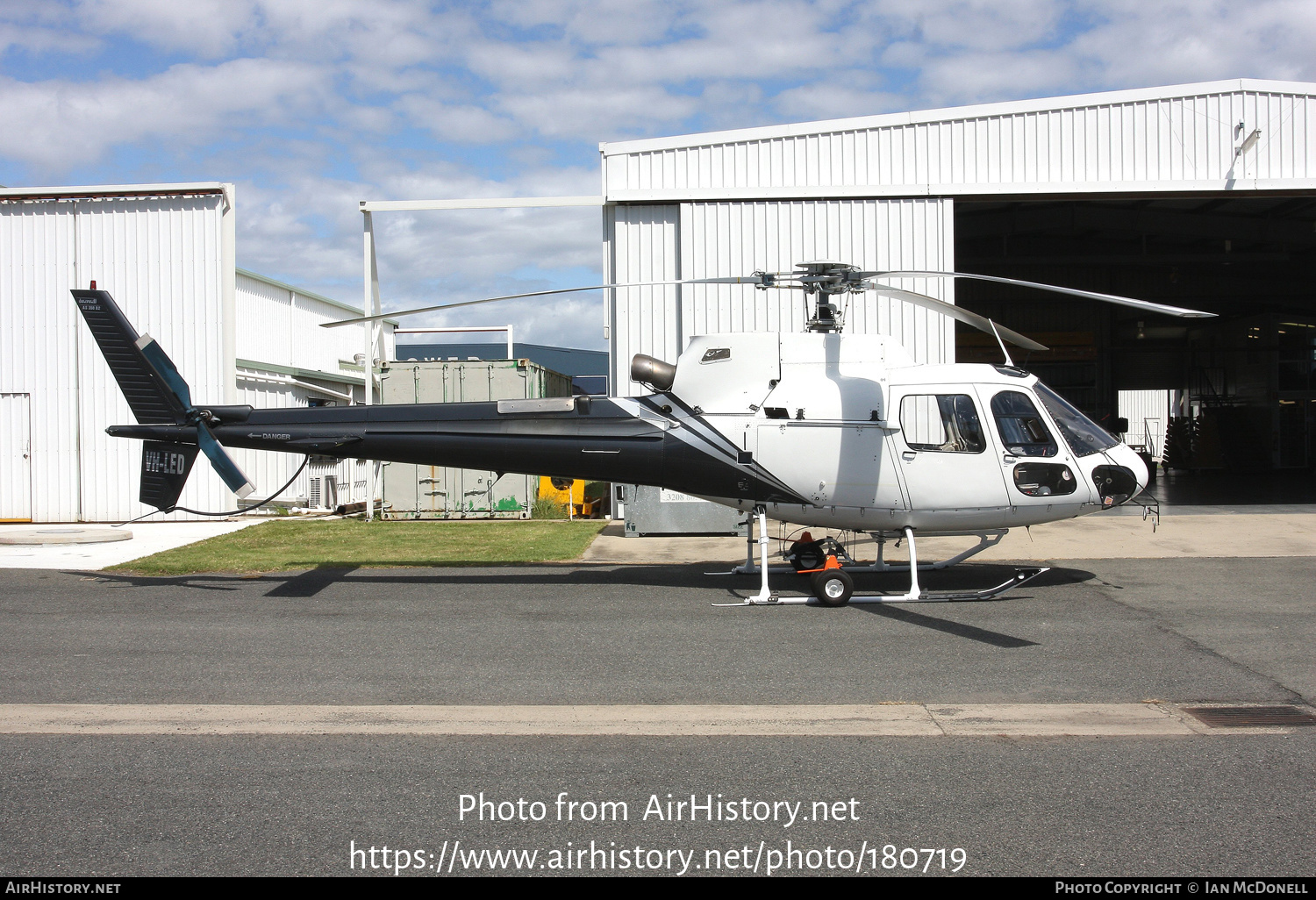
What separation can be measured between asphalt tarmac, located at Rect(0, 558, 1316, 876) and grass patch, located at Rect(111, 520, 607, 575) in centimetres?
272

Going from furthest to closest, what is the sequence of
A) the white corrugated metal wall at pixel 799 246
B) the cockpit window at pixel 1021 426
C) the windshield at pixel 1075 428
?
the white corrugated metal wall at pixel 799 246, the windshield at pixel 1075 428, the cockpit window at pixel 1021 426

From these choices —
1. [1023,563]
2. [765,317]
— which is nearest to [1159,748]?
[1023,563]

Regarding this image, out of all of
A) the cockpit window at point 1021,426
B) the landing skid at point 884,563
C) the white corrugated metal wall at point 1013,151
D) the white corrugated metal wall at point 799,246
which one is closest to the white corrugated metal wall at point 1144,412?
the white corrugated metal wall at point 1013,151

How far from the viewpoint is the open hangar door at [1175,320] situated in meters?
25.5

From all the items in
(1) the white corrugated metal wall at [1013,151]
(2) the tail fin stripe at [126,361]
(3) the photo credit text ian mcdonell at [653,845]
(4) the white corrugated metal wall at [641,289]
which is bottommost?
(3) the photo credit text ian mcdonell at [653,845]

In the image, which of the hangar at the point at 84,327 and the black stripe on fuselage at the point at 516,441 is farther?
the hangar at the point at 84,327

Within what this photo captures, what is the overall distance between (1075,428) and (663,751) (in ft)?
22.4

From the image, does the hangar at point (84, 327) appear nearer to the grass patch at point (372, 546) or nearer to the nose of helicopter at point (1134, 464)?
the grass patch at point (372, 546)

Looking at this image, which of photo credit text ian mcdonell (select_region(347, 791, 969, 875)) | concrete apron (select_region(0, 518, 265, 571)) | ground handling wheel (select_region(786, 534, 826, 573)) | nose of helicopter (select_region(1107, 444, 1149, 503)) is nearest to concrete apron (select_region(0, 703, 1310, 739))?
photo credit text ian mcdonell (select_region(347, 791, 969, 875))

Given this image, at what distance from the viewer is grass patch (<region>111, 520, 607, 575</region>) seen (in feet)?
40.7

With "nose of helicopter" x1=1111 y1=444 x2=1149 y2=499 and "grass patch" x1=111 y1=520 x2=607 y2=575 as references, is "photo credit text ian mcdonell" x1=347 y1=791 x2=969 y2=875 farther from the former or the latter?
"grass patch" x1=111 y1=520 x2=607 y2=575

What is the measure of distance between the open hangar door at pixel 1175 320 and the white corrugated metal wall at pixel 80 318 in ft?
58.9

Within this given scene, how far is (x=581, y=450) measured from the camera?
33.3 ft
